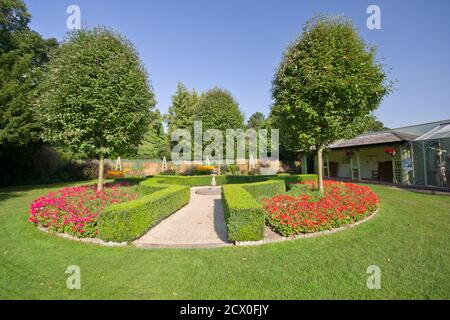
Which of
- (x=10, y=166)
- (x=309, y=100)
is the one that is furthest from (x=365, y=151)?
(x=10, y=166)

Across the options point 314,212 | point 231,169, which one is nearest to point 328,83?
point 314,212

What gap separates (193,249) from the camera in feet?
17.0

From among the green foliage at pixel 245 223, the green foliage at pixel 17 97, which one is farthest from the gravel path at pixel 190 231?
the green foliage at pixel 17 97

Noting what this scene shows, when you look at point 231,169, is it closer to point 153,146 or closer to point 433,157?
point 433,157

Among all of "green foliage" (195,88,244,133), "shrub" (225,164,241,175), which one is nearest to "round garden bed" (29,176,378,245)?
"green foliage" (195,88,244,133)

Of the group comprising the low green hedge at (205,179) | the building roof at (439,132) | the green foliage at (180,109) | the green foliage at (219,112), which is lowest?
the low green hedge at (205,179)

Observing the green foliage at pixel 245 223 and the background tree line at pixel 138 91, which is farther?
the background tree line at pixel 138 91

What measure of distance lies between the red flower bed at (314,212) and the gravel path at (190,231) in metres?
1.52

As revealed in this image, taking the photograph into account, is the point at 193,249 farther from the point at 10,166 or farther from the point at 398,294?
the point at 10,166

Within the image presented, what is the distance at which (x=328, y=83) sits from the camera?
23.2 ft

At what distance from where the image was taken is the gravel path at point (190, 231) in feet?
18.5

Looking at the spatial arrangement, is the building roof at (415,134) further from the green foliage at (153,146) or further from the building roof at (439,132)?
the green foliage at (153,146)

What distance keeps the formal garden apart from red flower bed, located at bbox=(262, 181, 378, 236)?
0.04 meters

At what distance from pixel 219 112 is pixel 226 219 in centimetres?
1083
